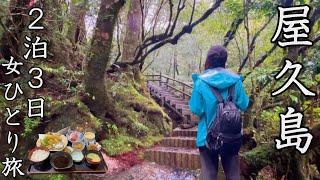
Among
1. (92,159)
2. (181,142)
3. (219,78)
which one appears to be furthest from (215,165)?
(181,142)

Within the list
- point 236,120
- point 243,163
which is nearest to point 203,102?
point 236,120

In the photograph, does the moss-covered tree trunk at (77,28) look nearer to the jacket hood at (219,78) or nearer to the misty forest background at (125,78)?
the misty forest background at (125,78)

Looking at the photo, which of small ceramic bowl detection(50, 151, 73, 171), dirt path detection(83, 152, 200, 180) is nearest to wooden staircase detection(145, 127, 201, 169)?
dirt path detection(83, 152, 200, 180)

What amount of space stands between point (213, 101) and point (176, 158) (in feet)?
13.2

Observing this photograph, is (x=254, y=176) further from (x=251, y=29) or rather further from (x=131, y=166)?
(x=251, y=29)

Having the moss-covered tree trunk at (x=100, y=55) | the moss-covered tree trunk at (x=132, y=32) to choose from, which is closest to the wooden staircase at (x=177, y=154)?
the moss-covered tree trunk at (x=100, y=55)

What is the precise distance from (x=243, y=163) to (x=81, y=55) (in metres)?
5.96

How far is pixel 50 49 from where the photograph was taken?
8250mm

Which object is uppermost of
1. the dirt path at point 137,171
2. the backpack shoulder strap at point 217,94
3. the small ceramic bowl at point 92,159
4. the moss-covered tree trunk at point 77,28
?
the moss-covered tree trunk at point 77,28

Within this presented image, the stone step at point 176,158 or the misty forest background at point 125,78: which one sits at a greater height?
the misty forest background at point 125,78

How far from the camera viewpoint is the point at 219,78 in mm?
3480

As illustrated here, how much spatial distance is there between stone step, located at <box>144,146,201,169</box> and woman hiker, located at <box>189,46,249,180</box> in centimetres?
333

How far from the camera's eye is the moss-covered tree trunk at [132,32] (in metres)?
11.8

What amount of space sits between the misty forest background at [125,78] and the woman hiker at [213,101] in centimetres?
127
